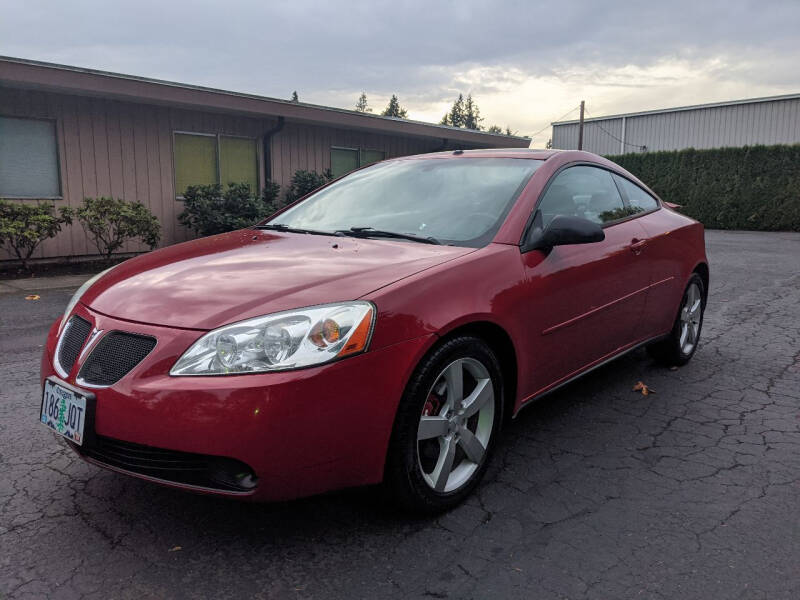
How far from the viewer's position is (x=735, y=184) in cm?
2238

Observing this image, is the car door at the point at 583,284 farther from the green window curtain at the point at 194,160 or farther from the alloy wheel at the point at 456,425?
the green window curtain at the point at 194,160

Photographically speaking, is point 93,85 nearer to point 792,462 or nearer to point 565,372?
point 565,372

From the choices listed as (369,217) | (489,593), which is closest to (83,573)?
(489,593)

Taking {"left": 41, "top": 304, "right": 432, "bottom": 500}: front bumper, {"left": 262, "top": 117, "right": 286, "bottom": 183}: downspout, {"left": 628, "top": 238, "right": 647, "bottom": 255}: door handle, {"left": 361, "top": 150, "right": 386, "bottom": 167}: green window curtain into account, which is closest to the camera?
{"left": 41, "top": 304, "right": 432, "bottom": 500}: front bumper

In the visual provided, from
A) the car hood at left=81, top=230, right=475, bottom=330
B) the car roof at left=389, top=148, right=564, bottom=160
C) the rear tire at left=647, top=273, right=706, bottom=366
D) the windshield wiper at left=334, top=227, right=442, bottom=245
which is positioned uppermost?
the car roof at left=389, top=148, right=564, bottom=160

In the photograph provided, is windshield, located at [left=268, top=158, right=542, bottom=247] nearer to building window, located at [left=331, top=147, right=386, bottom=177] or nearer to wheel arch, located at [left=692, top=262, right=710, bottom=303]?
wheel arch, located at [left=692, top=262, right=710, bottom=303]

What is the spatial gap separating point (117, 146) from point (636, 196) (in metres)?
9.63

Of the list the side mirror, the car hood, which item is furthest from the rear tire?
the car hood

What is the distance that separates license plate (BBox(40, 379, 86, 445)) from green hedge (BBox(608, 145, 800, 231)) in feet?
72.3

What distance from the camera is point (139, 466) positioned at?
2199 mm

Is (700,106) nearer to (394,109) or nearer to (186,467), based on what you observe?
(186,467)

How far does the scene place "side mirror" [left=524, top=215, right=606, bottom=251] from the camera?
9.96 ft

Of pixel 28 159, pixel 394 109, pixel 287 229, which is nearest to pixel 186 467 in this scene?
pixel 287 229

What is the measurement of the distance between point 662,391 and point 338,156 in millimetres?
12235
